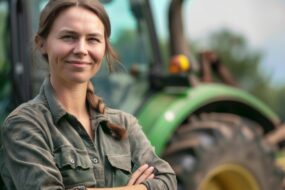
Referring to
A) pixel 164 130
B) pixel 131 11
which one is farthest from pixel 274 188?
pixel 131 11

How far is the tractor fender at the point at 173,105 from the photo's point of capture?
4441 millimetres

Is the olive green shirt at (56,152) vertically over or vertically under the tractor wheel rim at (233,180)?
over

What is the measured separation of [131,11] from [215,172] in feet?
3.84

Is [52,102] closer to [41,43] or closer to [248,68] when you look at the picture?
[41,43]

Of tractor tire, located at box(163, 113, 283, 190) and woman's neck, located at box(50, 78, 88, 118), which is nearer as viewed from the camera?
woman's neck, located at box(50, 78, 88, 118)

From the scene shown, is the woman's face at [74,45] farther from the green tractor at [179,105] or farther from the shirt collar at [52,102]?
the green tractor at [179,105]

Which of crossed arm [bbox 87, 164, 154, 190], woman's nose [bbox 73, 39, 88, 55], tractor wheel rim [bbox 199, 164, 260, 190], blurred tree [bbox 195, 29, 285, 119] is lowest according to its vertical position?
blurred tree [bbox 195, 29, 285, 119]

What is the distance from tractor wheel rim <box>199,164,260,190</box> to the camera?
4.75 m

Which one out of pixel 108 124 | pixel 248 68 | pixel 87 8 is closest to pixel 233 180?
pixel 108 124

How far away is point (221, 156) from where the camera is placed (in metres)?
4.58

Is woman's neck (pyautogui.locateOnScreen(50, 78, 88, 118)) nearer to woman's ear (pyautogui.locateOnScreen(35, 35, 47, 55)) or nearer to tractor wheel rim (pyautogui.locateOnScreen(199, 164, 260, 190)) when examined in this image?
woman's ear (pyautogui.locateOnScreen(35, 35, 47, 55))

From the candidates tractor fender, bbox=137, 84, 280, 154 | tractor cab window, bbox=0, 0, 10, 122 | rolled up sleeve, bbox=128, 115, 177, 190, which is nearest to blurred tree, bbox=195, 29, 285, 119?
tractor fender, bbox=137, 84, 280, 154

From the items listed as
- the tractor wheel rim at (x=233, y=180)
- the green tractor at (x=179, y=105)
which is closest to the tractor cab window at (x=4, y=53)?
the green tractor at (x=179, y=105)

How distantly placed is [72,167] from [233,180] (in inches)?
115
